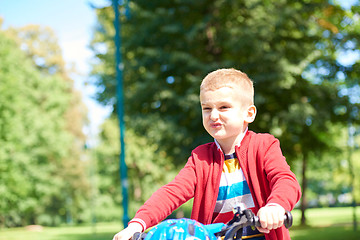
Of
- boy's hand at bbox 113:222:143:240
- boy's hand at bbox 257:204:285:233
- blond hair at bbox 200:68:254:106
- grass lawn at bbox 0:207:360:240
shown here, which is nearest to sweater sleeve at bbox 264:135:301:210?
boy's hand at bbox 257:204:285:233

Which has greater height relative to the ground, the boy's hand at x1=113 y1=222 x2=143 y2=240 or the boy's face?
the boy's face

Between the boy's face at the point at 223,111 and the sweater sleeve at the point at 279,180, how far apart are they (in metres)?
→ 0.23

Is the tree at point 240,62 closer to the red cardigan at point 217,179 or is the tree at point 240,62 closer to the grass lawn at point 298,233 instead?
the grass lawn at point 298,233

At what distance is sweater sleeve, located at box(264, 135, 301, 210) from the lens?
2047 mm

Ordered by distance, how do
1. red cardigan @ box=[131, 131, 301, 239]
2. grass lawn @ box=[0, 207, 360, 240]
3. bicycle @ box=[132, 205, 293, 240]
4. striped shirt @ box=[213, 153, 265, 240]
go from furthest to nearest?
grass lawn @ box=[0, 207, 360, 240]
striped shirt @ box=[213, 153, 265, 240]
red cardigan @ box=[131, 131, 301, 239]
bicycle @ box=[132, 205, 293, 240]

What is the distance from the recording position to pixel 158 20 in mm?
14547

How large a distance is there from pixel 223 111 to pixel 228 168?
0.36m

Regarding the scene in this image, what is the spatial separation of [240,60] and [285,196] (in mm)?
12719

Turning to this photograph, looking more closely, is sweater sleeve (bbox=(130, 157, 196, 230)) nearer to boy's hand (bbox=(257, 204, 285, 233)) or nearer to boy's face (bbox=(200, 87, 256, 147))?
boy's face (bbox=(200, 87, 256, 147))

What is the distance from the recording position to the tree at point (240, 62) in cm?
1345

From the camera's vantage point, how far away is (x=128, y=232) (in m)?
1.96

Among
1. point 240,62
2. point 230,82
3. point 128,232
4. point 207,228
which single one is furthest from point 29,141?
point 207,228

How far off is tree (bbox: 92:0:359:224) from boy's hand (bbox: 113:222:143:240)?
11.0m

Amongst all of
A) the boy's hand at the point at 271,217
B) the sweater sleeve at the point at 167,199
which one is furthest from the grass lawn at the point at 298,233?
the boy's hand at the point at 271,217
